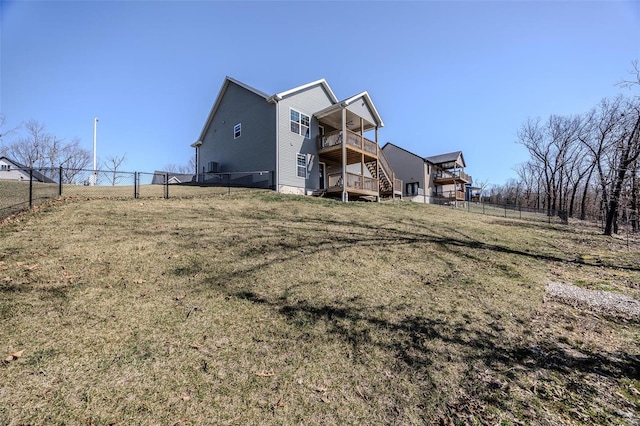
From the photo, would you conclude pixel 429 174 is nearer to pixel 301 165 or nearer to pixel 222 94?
pixel 301 165

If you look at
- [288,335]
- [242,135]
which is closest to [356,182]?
[242,135]

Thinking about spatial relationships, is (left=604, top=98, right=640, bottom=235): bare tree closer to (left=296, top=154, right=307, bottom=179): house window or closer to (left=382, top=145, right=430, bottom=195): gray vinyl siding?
(left=296, top=154, right=307, bottom=179): house window

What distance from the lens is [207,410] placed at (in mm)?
2676

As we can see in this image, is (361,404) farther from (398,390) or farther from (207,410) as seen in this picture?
(207,410)

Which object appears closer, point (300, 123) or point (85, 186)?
point (85, 186)

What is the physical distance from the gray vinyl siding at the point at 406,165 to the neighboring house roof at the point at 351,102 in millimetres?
15559

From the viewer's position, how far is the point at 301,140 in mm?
18078

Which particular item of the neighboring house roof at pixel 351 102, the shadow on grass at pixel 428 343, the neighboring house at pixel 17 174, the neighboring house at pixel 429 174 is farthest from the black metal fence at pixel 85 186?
the neighboring house at pixel 429 174

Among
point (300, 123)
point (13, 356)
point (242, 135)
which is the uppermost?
point (300, 123)

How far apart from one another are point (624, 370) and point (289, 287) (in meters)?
4.68

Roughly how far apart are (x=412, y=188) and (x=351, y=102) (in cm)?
1921

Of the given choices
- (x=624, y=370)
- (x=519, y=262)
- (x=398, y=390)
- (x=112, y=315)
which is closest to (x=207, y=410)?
(x=398, y=390)

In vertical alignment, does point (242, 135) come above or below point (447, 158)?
below

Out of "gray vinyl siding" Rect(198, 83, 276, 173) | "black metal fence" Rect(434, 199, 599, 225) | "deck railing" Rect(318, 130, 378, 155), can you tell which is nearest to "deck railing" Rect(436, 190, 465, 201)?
"black metal fence" Rect(434, 199, 599, 225)
